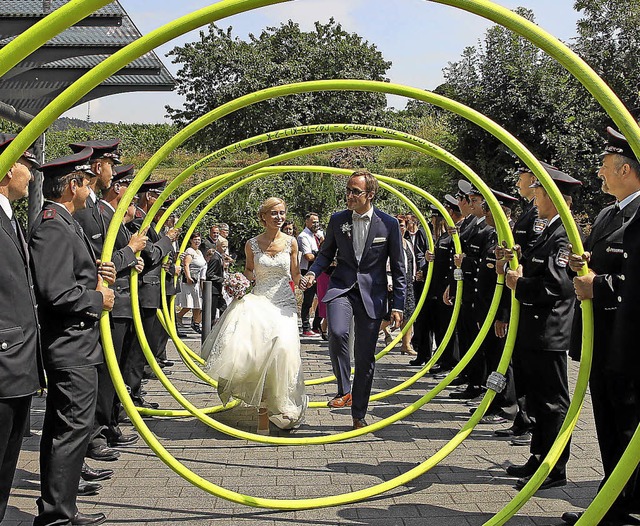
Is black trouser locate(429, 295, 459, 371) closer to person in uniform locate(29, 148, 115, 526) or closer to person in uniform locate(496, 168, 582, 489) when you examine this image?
person in uniform locate(496, 168, 582, 489)

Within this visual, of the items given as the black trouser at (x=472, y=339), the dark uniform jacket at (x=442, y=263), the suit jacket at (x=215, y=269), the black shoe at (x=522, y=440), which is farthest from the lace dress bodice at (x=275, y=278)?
the suit jacket at (x=215, y=269)

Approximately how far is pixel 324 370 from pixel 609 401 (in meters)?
6.29

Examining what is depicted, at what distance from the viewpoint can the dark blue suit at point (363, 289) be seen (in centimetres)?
720

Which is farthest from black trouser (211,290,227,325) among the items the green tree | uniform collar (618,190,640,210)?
the green tree

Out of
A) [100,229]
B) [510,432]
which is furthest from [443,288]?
[100,229]

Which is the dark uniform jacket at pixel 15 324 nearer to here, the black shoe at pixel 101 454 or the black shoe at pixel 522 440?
the black shoe at pixel 101 454

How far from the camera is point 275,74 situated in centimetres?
4075

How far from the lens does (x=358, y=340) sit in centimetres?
724

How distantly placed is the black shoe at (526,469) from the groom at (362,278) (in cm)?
170

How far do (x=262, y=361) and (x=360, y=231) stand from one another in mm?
1557

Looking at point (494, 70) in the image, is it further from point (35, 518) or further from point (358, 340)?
point (35, 518)

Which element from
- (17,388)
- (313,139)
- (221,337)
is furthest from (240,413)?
(313,139)

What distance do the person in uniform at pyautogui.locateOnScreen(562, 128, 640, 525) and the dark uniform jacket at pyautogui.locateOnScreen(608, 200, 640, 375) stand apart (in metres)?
0.02

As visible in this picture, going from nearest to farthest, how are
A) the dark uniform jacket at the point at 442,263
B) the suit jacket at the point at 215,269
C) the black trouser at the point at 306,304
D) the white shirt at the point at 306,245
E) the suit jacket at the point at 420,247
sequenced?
the dark uniform jacket at the point at 442,263, the suit jacket at the point at 420,247, the suit jacket at the point at 215,269, the black trouser at the point at 306,304, the white shirt at the point at 306,245
